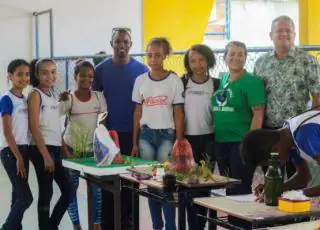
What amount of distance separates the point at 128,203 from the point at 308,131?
6.89 feet

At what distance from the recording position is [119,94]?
4816 millimetres

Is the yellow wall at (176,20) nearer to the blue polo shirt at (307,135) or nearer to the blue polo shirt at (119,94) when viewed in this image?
the blue polo shirt at (119,94)

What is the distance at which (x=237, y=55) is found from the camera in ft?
13.9

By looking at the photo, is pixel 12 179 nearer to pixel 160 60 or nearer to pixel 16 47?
pixel 160 60

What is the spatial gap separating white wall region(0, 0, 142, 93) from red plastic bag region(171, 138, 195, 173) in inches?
238

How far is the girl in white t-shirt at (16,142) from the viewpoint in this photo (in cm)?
440

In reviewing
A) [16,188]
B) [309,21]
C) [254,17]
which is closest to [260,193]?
[16,188]

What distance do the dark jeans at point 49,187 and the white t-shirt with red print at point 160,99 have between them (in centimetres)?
71

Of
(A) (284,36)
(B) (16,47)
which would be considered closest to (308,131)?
(A) (284,36)

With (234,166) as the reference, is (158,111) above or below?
above

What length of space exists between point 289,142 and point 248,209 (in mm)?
375

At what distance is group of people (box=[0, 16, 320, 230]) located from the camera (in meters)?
4.18

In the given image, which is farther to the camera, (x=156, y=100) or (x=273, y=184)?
(x=156, y=100)

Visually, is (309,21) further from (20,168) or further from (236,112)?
(20,168)
